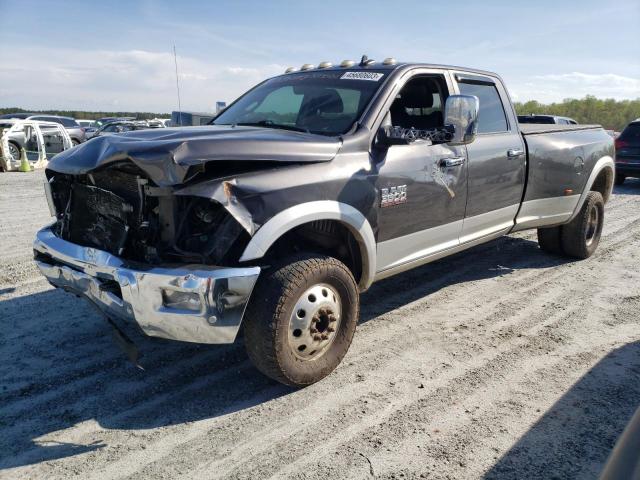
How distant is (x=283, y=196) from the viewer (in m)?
2.90

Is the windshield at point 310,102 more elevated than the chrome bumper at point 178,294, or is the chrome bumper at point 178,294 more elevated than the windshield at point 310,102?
the windshield at point 310,102

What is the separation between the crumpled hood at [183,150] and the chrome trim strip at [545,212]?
8.70 ft

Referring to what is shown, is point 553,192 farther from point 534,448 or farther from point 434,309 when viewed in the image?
point 534,448

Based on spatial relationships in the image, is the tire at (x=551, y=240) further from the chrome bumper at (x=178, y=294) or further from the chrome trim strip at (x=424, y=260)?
the chrome bumper at (x=178, y=294)

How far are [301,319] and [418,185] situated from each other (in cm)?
139

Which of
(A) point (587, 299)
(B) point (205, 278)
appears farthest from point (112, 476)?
(A) point (587, 299)

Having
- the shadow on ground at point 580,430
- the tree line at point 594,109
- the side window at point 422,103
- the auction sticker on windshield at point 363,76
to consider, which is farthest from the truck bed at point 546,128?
the tree line at point 594,109

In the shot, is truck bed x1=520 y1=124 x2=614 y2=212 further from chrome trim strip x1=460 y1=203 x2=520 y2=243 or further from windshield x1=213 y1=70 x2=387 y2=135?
windshield x1=213 y1=70 x2=387 y2=135

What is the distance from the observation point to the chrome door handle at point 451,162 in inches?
154

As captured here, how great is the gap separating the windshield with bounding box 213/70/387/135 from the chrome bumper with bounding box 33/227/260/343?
4.65ft

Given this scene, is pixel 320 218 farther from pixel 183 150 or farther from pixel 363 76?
pixel 363 76

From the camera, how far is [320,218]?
3.08m

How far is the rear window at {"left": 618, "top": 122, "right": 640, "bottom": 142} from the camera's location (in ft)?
40.5

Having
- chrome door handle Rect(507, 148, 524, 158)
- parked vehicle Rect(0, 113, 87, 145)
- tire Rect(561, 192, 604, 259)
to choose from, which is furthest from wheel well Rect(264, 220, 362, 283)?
parked vehicle Rect(0, 113, 87, 145)
